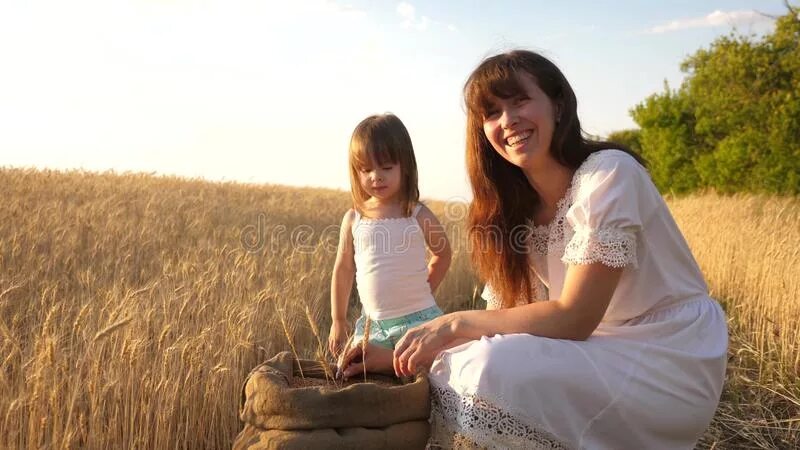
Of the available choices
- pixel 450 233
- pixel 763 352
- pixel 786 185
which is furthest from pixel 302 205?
pixel 786 185

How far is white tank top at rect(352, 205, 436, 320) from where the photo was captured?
135 inches

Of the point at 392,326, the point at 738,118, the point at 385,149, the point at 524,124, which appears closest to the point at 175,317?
the point at 392,326

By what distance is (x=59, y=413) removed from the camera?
7.30 ft

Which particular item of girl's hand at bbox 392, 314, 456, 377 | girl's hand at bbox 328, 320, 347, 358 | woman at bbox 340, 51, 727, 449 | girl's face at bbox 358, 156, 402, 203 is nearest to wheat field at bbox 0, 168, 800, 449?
girl's hand at bbox 328, 320, 347, 358

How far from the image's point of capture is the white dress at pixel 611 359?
6.23 ft

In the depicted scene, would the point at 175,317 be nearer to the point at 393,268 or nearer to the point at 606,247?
the point at 393,268

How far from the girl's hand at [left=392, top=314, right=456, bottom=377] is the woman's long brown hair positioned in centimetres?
62

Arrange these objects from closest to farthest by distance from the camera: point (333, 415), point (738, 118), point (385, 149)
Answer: point (333, 415) < point (385, 149) < point (738, 118)

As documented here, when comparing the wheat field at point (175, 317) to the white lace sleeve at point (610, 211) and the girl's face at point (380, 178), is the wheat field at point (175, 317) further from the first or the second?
the white lace sleeve at point (610, 211)

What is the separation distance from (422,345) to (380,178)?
4.81 ft

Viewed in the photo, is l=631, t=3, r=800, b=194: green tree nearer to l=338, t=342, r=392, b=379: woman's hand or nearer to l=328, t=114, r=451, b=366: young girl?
l=328, t=114, r=451, b=366: young girl

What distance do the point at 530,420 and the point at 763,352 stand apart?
10.5 ft

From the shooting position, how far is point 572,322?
205cm

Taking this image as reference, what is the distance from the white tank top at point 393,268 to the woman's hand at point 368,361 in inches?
44.8
